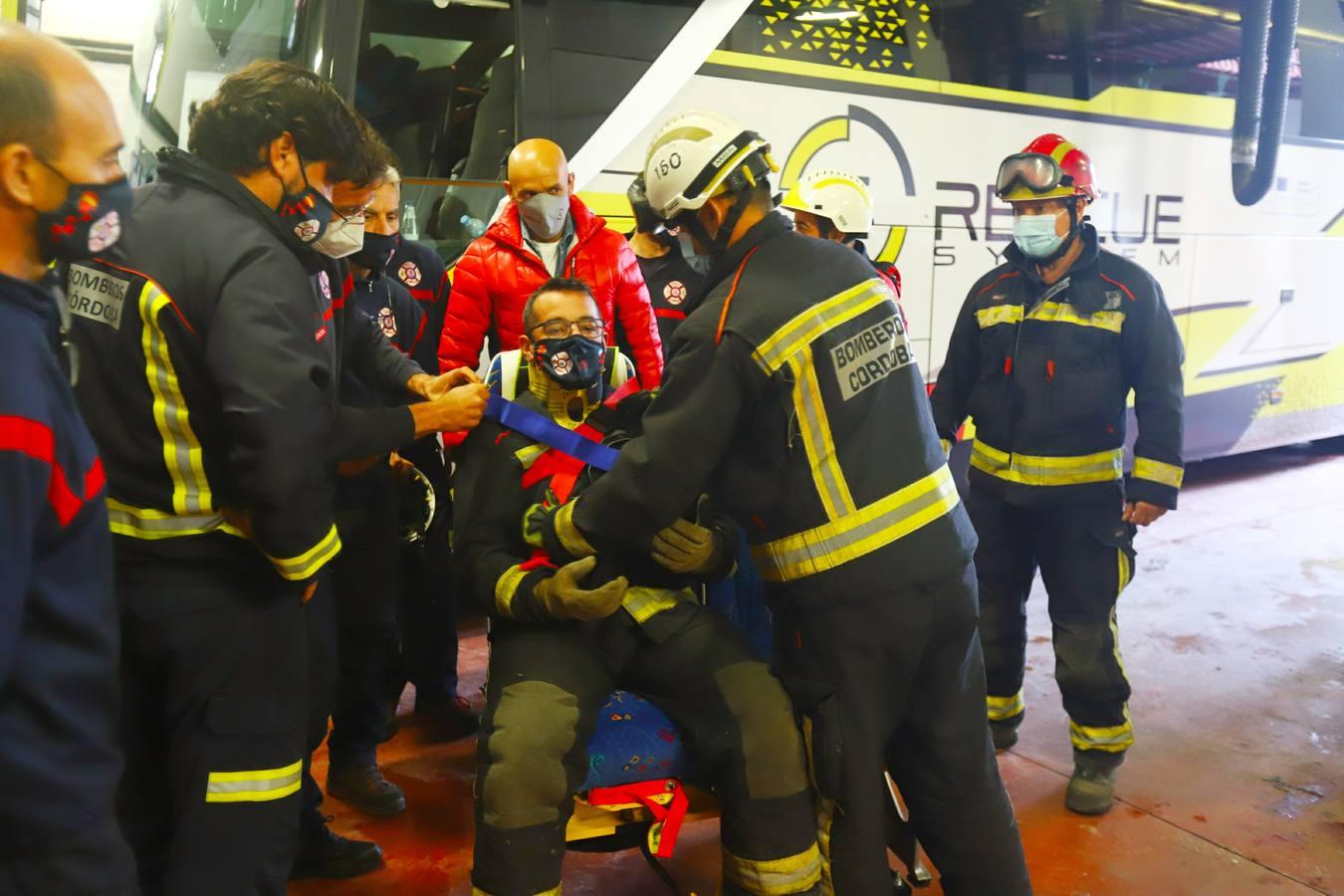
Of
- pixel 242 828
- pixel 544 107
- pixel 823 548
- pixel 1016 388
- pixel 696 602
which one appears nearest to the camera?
pixel 242 828

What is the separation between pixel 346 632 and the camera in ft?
9.86

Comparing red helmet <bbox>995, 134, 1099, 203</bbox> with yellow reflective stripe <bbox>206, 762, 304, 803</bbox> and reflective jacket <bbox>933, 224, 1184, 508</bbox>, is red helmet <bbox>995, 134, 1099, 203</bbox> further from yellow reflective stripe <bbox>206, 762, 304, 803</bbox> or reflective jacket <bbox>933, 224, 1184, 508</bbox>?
yellow reflective stripe <bbox>206, 762, 304, 803</bbox>

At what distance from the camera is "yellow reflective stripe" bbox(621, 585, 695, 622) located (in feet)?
7.93

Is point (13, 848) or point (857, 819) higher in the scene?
point (13, 848)

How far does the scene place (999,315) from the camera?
335 cm

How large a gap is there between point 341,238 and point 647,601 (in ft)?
3.39

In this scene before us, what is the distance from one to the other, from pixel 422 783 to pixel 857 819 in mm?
1666

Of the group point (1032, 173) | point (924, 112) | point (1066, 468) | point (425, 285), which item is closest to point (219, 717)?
point (425, 285)

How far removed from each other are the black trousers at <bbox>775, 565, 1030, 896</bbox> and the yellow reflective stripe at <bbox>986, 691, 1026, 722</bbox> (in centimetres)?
127

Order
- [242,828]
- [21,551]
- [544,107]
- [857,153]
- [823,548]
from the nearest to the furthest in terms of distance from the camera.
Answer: [21,551]
[242,828]
[823,548]
[544,107]
[857,153]

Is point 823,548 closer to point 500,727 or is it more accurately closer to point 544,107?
point 500,727

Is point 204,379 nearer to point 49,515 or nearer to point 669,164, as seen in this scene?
point 49,515

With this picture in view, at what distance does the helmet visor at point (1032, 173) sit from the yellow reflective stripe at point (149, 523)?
2.57 meters

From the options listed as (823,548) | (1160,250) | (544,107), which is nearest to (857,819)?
(823,548)
